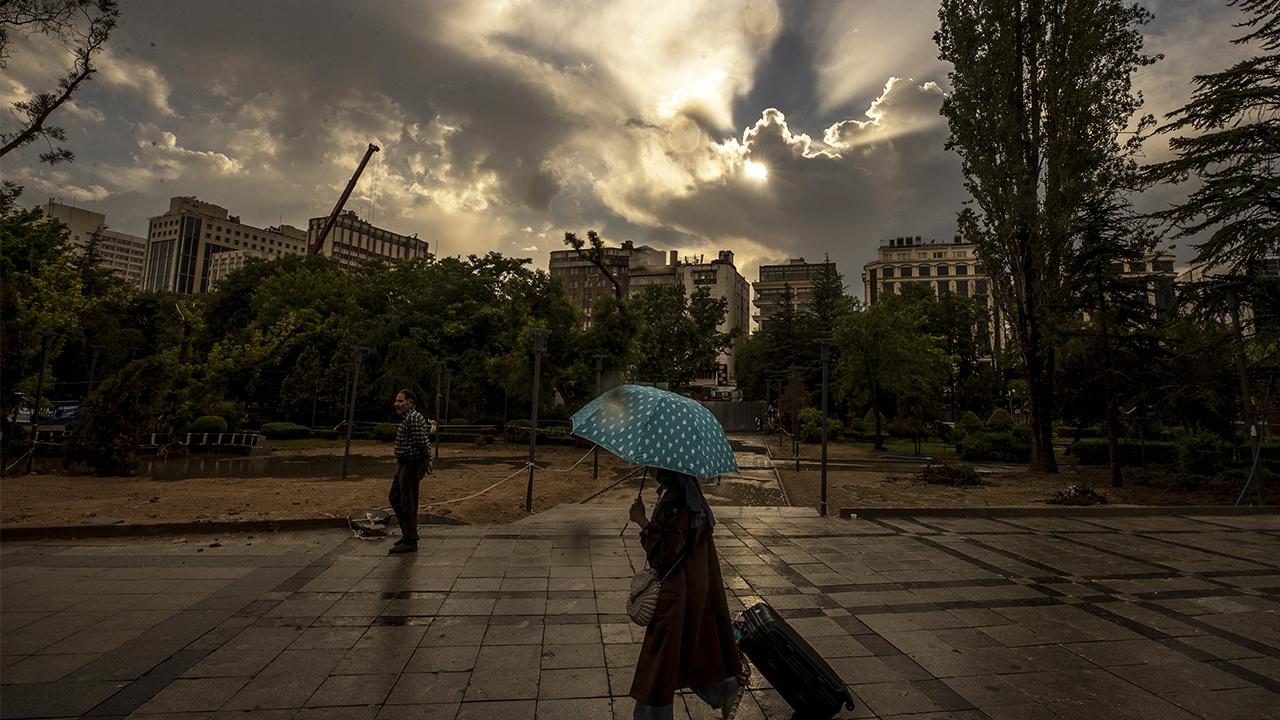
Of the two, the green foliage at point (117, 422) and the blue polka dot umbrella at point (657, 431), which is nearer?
the blue polka dot umbrella at point (657, 431)

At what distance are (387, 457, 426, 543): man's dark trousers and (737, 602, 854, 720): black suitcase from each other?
211 inches

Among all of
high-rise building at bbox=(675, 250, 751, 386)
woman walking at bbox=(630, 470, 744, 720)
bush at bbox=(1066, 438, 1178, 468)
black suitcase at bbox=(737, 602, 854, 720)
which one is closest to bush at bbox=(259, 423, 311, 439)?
woman walking at bbox=(630, 470, 744, 720)

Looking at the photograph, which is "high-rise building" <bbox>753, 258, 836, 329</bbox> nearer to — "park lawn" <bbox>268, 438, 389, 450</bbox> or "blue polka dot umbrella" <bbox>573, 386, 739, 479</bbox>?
"park lawn" <bbox>268, 438, 389, 450</bbox>

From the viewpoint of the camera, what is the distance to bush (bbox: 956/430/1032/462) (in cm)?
2455

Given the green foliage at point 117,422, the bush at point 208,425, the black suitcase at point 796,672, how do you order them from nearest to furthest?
the black suitcase at point 796,672, the green foliage at point 117,422, the bush at point 208,425

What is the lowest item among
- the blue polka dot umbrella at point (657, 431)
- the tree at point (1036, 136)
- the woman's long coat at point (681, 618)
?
the woman's long coat at point (681, 618)

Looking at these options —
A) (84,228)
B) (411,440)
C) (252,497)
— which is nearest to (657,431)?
(411,440)

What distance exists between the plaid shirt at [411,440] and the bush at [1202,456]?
2039cm

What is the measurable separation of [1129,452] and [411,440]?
88.8 ft

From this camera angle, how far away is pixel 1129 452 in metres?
21.9

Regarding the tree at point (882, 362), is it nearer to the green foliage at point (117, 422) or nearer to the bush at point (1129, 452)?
the bush at point (1129, 452)

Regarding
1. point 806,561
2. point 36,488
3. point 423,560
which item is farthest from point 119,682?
point 36,488

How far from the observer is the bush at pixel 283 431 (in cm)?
2803

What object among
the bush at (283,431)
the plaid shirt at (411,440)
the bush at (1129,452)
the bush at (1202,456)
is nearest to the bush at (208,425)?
the bush at (283,431)
